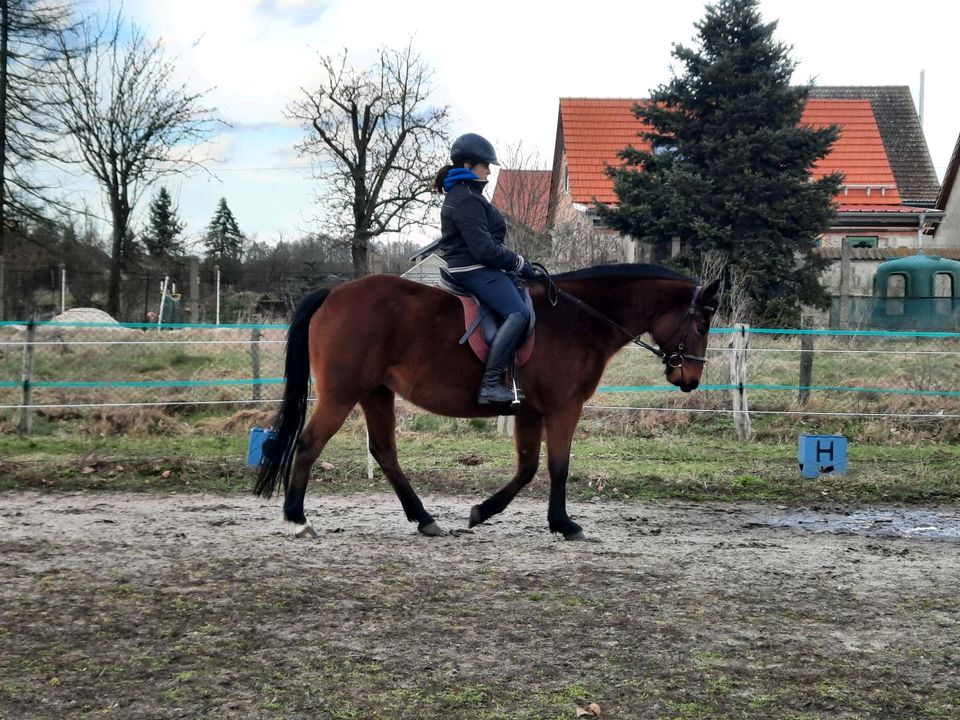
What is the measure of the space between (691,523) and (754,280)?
14.2m

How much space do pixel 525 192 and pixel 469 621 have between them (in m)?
25.7

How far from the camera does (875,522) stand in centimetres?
761

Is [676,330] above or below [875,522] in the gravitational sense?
above

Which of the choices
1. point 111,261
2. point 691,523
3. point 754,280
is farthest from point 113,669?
point 111,261

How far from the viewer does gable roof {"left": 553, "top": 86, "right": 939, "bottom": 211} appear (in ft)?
102

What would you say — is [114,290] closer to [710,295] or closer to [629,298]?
[629,298]

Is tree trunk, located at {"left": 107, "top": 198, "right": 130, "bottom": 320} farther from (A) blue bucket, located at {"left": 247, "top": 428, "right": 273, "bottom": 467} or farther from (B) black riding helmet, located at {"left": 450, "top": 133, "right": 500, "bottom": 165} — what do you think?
(B) black riding helmet, located at {"left": 450, "top": 133, "right": 500, "bottom": 165}

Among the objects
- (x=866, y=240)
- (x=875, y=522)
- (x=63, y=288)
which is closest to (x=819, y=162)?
(x=866, y=240)

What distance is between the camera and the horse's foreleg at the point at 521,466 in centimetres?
669

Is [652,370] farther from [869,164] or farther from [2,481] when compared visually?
[869,164]

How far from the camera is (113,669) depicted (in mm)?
3840

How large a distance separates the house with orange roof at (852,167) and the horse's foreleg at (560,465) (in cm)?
2114

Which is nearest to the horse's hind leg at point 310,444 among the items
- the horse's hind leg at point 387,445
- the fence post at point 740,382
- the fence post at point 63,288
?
the horse's hind leg at point 387,445

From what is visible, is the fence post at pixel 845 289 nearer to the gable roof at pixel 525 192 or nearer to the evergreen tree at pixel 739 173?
the evergreen tree at pixel 739 173
